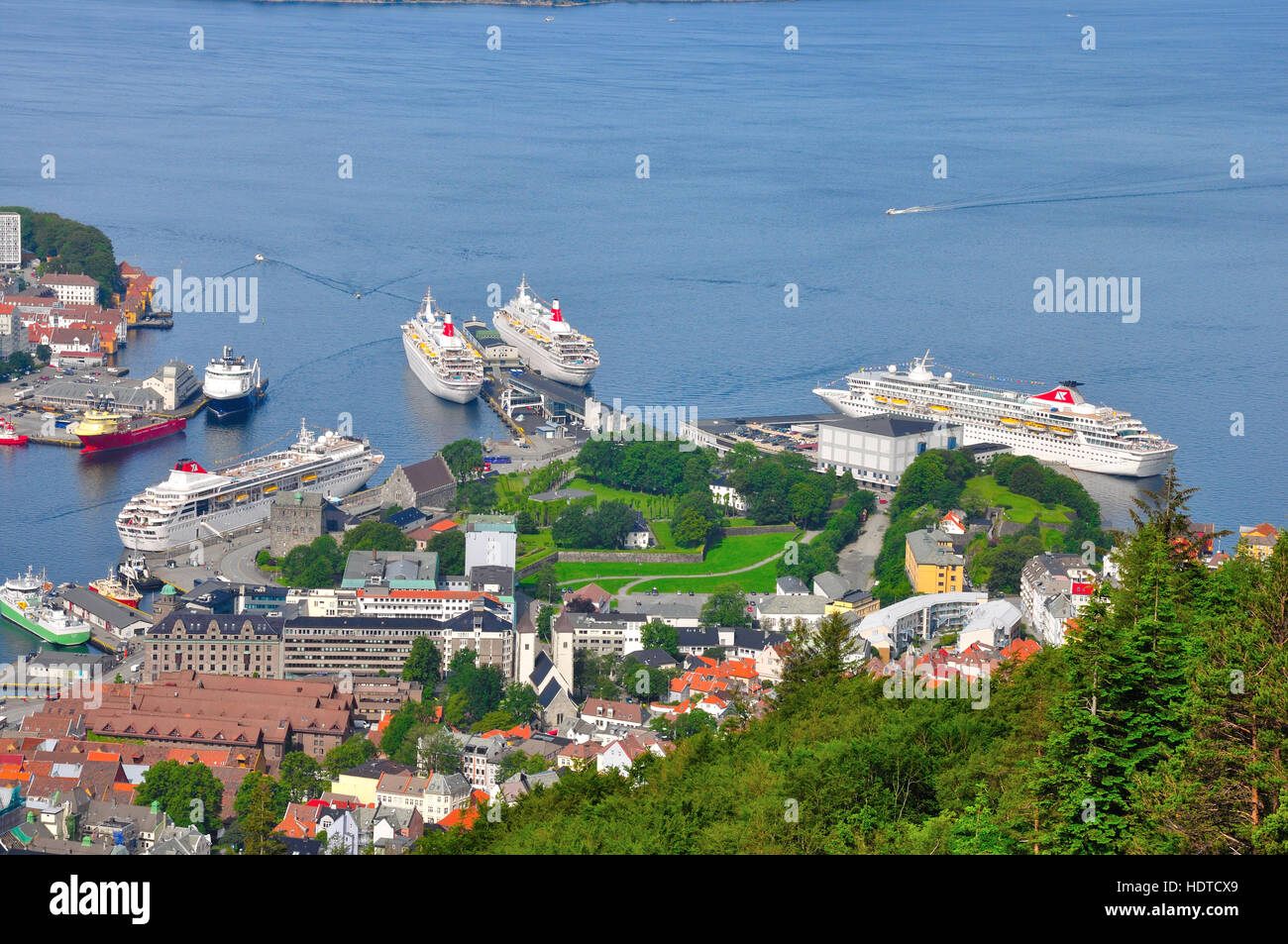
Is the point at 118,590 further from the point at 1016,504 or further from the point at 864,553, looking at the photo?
the point at 1016,504

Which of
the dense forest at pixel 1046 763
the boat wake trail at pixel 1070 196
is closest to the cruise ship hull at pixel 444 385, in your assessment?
the boat wake trail at pixel 1070 196

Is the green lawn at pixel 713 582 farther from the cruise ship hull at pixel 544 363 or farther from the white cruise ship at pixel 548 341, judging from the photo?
the white cruise ship at pixel 548 341

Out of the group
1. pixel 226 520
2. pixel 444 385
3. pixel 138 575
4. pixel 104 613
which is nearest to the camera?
pixel 104 613

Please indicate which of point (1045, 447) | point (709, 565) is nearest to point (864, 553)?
point (709, 565)

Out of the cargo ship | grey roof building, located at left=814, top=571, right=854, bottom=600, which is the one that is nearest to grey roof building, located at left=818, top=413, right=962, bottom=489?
grey roof building, located at left=814, top=571, right=854, bottom=600

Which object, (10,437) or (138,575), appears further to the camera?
(10,437)

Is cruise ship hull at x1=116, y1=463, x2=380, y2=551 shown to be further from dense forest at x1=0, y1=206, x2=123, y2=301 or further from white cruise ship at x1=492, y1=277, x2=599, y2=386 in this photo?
dense forest at x1=0, y1=206, x2=123, y2=301
